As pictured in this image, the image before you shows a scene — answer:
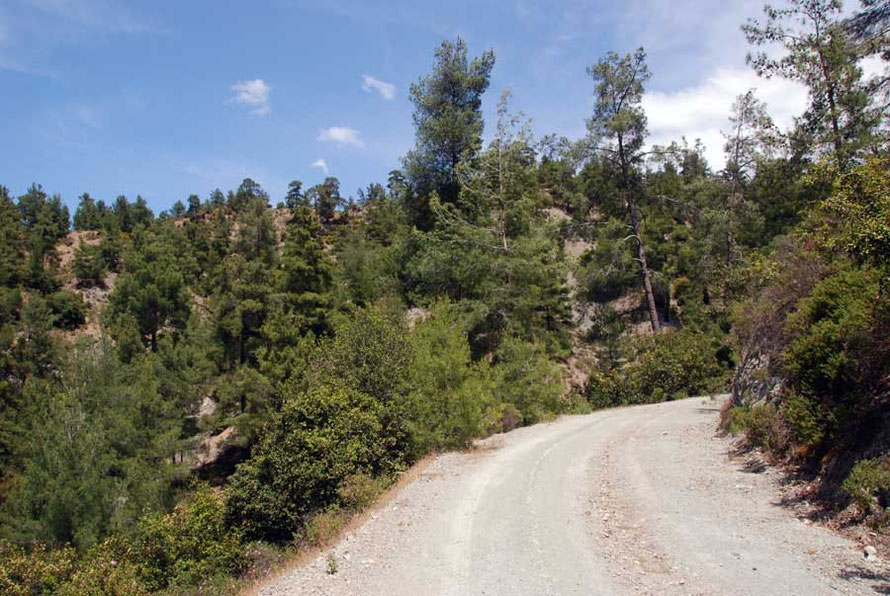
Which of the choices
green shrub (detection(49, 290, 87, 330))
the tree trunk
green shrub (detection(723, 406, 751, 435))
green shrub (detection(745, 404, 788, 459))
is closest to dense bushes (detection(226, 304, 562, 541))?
green shrub (detection(723, 406, 751, 435))

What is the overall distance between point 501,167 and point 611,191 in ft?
24.6

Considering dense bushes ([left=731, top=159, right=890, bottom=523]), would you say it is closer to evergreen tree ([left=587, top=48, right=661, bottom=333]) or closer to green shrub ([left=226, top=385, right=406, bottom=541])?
green shrub ([left=226, top=385, right=406, bottom=541])

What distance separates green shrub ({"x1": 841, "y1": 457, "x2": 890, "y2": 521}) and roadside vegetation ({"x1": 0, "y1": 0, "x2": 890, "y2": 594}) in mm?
43

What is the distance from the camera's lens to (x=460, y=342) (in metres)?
17.1

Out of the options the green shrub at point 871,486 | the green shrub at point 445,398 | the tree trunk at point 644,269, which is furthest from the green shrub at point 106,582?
the tree trunk at point 644,269

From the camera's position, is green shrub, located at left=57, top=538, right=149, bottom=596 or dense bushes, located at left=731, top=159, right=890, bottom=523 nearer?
dense bushes, located at left=731, top=159, right=890, bottom=523

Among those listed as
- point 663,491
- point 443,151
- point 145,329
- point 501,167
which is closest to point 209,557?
point 663,491

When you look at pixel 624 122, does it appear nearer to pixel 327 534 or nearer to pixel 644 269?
pixel 644 269

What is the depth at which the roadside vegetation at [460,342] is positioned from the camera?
32.1 ft

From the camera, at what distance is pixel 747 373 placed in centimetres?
1427

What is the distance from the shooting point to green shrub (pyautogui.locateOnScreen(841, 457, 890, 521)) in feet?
22.5

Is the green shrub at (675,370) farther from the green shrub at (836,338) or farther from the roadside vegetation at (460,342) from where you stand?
the green shrub at (836,338)

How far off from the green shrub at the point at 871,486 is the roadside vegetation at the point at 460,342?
4 cm

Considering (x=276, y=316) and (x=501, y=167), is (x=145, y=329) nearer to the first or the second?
(x=276, y=316)
